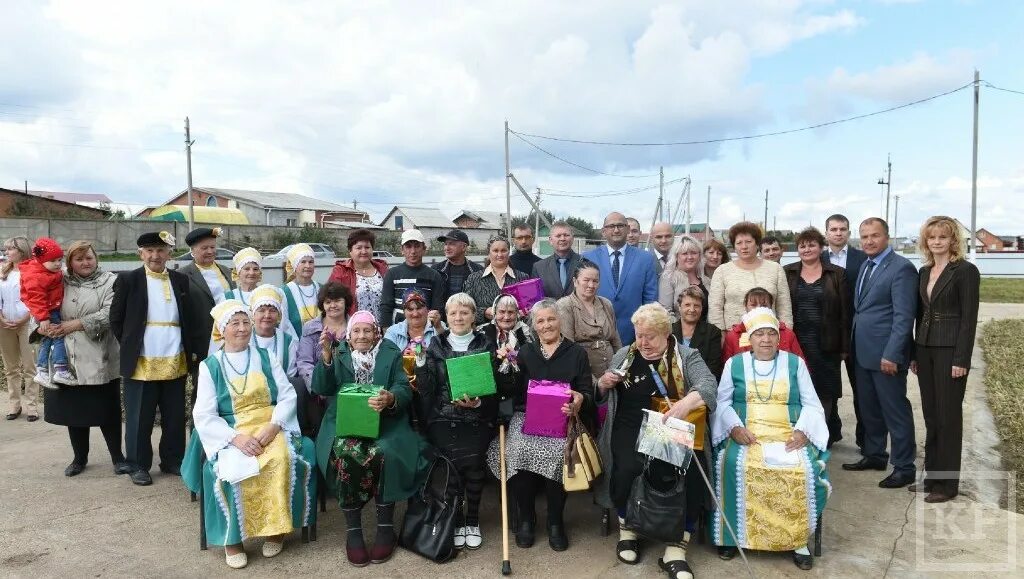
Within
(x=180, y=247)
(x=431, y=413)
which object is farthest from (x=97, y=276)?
(x=180, y=247)

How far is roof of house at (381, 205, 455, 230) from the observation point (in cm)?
6111

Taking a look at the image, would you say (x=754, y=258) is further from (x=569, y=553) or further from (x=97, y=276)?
(x=97, y=276)

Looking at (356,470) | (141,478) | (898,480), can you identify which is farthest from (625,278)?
(141,478)

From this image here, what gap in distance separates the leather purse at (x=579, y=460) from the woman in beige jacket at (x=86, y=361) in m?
3.64

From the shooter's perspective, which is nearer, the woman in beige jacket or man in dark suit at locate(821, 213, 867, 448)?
the woman in beige jacket

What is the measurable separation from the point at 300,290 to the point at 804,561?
410cm

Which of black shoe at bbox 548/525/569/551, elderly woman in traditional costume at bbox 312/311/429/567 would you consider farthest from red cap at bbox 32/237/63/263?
black shoe at bbox 548/525/569/551

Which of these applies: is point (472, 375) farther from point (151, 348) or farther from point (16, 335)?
point (16, 335)

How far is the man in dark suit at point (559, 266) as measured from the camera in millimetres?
5527

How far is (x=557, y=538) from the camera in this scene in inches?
153

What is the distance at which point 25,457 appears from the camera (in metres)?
5.62

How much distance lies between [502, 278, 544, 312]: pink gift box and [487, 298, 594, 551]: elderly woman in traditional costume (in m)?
0.54

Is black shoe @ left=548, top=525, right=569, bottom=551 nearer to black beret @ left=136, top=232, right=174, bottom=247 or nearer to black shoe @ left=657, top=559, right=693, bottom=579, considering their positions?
black shoe @ left=657, top=559, right=693, bottom=579

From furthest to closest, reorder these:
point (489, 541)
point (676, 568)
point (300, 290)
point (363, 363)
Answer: point (300, 290), point (363, 363), point (489, 541), point (676, 568)
